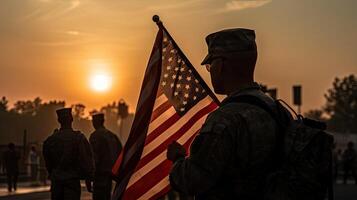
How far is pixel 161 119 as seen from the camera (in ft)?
23.7

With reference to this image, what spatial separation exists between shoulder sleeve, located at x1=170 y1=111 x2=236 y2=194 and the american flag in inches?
76.3

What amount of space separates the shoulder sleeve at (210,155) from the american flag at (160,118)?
1938 mm

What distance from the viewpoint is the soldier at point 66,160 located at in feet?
38.7

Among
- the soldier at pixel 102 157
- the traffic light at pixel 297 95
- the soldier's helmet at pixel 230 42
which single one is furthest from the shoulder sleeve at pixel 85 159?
the traffic light at pixel 297 95

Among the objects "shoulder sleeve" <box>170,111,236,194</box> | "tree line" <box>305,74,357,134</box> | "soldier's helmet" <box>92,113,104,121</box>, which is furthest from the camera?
"tree line" <box>305,74,357,134</box>

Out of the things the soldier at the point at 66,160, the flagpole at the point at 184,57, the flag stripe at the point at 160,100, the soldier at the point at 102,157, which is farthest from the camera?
the soldier at the point at 102,157

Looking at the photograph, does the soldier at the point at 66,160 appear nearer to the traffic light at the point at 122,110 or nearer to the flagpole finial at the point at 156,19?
the flagpole finial at the point at 156,19

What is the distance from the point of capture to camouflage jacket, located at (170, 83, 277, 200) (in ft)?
15.0

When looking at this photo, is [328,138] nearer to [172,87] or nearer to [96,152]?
[172,87]

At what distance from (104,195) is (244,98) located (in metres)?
10.1

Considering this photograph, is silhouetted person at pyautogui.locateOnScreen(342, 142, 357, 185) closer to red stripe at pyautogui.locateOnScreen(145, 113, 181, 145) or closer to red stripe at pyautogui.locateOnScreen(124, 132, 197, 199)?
red stripe at pyautogui.locateOnScreen(145, 113, 181, 145)

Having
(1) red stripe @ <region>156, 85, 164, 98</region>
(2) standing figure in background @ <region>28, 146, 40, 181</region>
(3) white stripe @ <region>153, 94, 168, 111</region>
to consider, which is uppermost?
(1) red stripe @ <region>156, 85, 164, 98</region>

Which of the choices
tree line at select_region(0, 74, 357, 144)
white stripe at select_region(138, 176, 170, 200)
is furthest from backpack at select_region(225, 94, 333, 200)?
tree line at select_region(0, 74, 357, 144)

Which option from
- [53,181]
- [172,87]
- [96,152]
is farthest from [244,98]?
[96,152]
